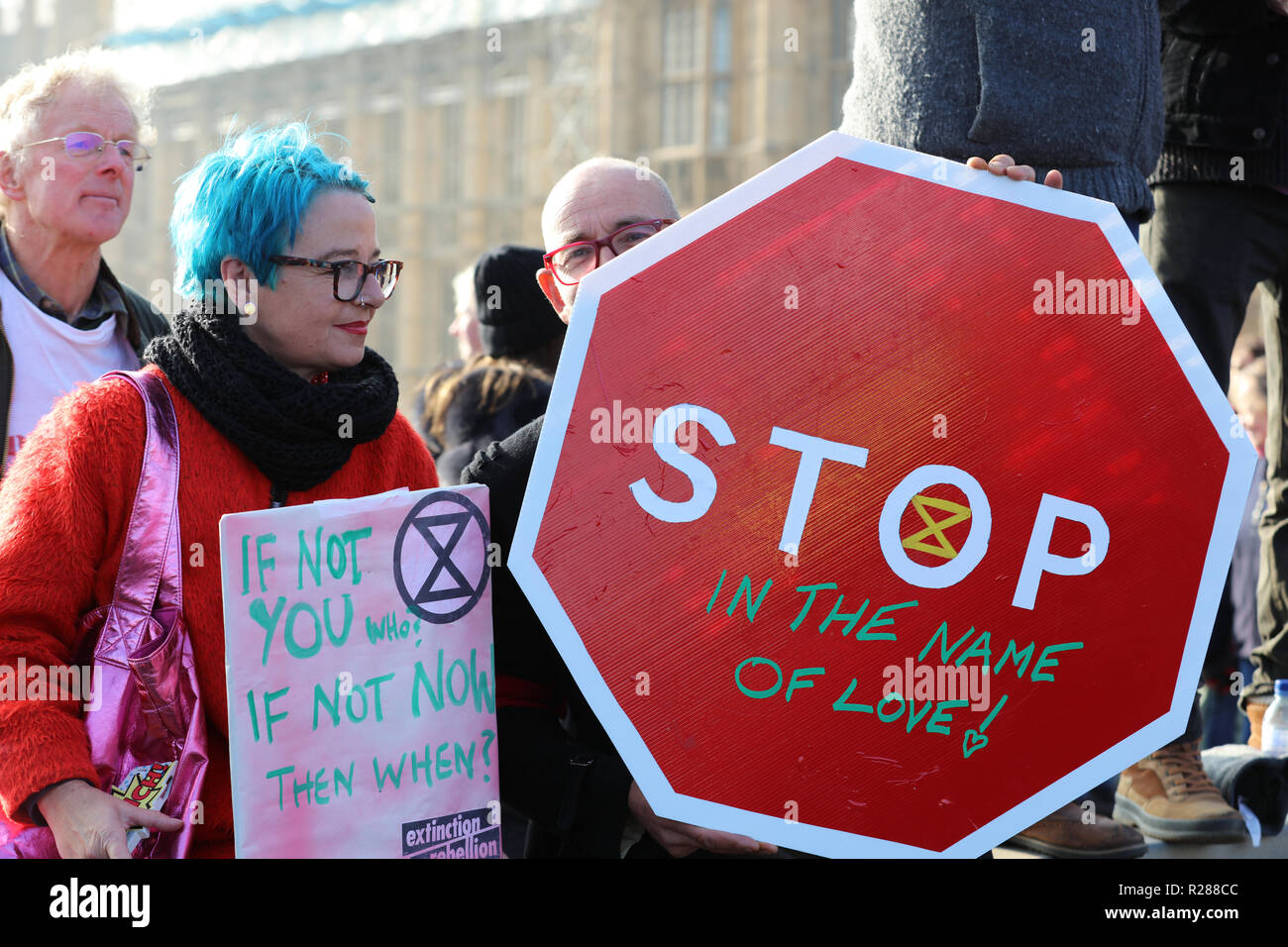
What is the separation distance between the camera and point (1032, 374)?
168 cm

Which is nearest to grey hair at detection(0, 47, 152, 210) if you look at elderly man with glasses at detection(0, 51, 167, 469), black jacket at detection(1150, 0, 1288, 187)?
elderly man with glasses at detection(0, 51, 167, 469)

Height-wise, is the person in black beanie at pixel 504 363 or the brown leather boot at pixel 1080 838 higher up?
the person in black beanie at pixel 504 363

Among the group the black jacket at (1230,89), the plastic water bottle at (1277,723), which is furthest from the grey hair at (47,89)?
the plastic water bottle at (1277,723)

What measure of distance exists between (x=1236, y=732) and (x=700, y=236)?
396cm

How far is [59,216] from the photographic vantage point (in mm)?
2766

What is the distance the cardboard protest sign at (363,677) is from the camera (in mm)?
1646

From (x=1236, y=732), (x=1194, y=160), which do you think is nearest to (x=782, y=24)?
(x=1236, y=732)

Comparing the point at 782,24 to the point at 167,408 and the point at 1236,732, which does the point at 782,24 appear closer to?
the point at 1236,732

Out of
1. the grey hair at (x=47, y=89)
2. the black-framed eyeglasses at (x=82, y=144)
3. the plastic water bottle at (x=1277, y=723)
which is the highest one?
the grey hair at (x=47, y=89)

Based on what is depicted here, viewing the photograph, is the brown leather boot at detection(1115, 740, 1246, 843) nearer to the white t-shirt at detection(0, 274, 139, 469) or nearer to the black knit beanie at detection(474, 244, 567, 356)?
the black knit beanie at detection(474, 244, 567, 356)

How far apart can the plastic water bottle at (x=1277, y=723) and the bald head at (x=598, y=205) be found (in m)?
1.50

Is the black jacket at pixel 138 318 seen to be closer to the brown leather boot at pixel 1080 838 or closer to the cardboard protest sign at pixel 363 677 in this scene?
the cardboard protest sign at pixel 363 677

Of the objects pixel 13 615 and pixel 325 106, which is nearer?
pixel 13 615

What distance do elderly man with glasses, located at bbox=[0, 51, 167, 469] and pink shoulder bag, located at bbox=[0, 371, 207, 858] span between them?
997 millimetres
